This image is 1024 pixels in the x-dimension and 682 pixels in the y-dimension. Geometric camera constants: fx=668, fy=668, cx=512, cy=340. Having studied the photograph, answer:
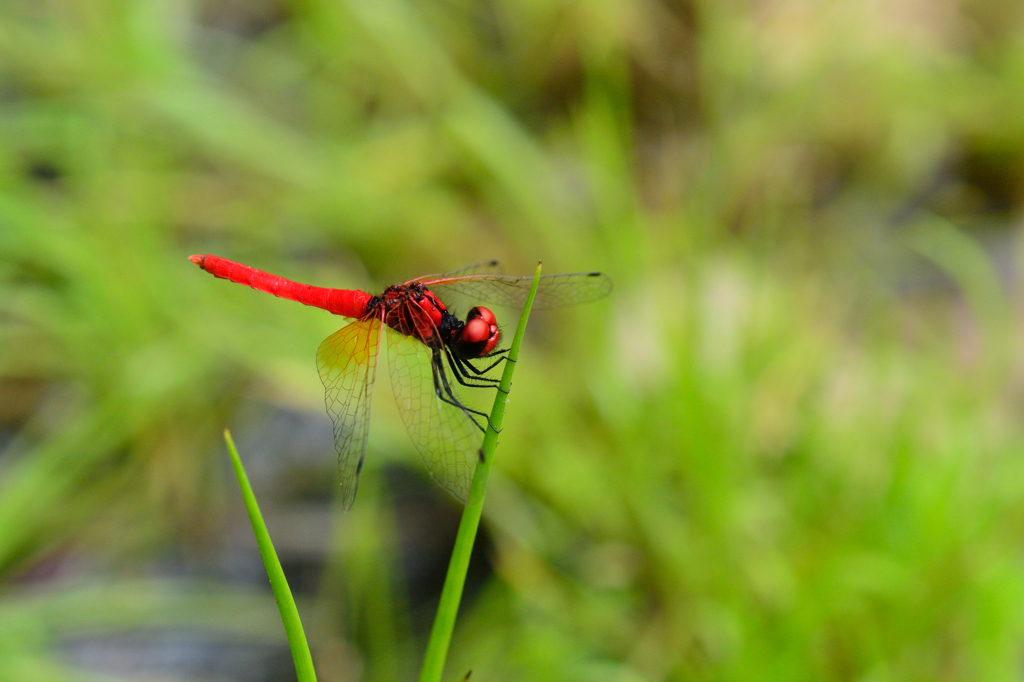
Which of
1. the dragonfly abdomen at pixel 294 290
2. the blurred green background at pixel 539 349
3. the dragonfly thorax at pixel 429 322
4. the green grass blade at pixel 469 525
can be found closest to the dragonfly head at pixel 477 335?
the dragonfly thorax at pixel 429 322

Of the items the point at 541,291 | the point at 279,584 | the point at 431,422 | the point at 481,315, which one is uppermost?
the point at 541,291

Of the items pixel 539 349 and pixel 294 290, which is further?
pixel 539 349

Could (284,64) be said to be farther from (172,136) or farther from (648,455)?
(648,455)

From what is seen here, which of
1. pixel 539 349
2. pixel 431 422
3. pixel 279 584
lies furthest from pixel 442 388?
pixel 539 349

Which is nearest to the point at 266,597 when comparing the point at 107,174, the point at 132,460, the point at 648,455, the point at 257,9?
the point at 132,460

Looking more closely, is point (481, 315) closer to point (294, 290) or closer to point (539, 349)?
point (294, 290)

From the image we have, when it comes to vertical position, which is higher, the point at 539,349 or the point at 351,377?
the point at 539,349

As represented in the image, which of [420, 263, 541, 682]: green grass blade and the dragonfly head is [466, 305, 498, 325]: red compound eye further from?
[420, 263, 541, 682]: green grass blade

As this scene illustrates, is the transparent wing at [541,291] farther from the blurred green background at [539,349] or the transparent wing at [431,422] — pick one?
the blurred green background at [539,349]
